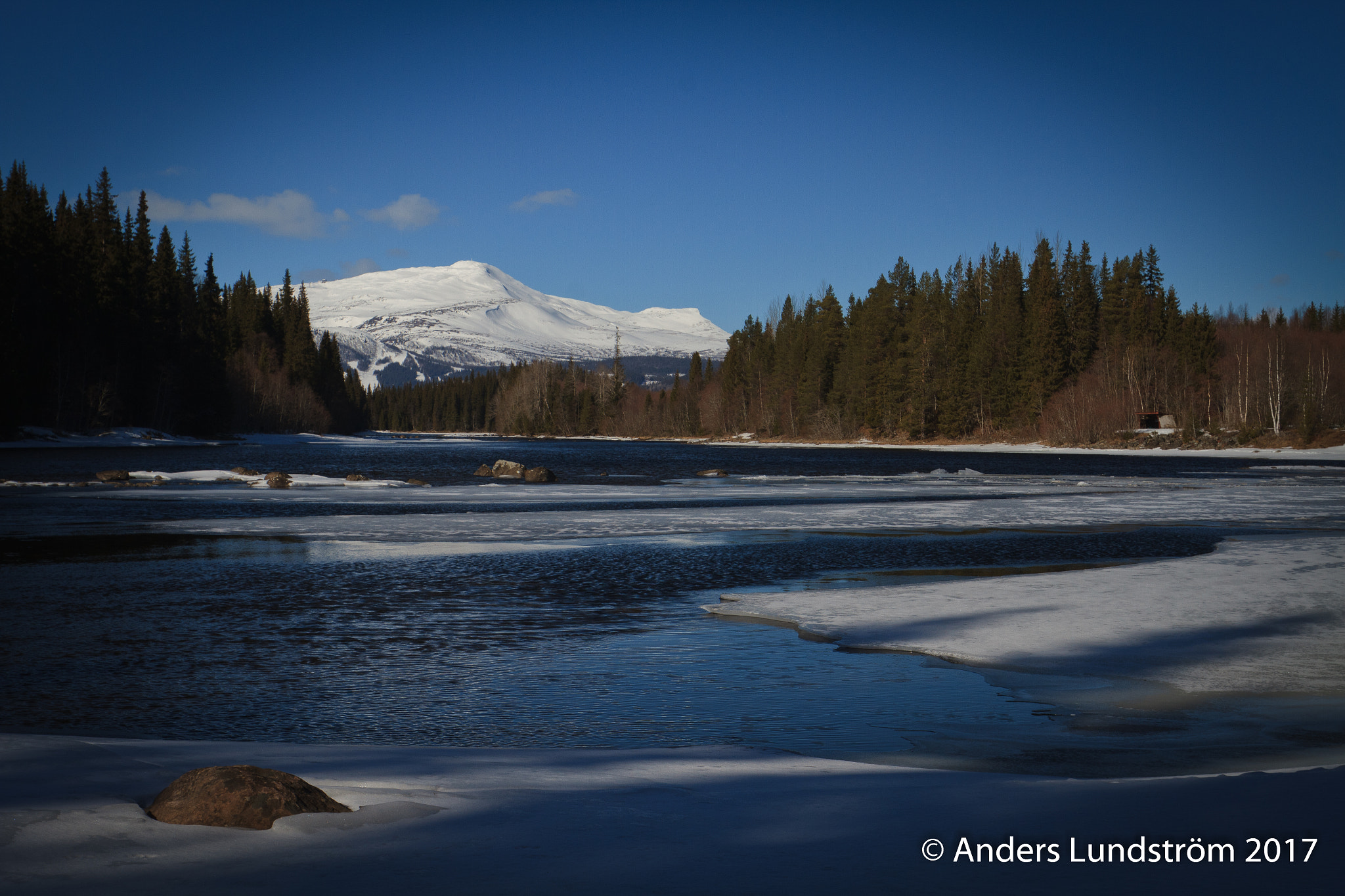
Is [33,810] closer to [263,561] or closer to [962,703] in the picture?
[962,703]

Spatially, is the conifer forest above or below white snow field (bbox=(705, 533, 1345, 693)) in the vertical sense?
above

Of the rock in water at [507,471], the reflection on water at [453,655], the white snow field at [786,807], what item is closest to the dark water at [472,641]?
the reflection on water at [453,655]

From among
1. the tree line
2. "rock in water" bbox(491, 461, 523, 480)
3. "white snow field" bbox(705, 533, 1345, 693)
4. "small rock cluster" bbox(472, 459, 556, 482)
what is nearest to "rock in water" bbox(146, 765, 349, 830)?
"white snow field" bbox(705, 533, 1345, 693)

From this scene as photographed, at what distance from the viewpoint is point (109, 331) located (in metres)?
80.5

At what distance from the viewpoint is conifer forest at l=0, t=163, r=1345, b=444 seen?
74000 millimetres

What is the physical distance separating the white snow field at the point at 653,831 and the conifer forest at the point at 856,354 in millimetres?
70326

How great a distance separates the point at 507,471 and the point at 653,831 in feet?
141

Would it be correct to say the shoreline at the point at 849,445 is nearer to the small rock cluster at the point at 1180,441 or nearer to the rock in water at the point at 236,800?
the small rock cluster at the point at 1180,441

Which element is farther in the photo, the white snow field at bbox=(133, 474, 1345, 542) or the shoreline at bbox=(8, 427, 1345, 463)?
the shoreline at bbox=(8, 427, 1345, 463)

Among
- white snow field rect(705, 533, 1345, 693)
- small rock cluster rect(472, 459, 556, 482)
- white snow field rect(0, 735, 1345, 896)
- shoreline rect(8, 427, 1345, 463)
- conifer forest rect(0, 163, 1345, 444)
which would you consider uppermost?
conifer forest rect(0, 163, 1345, 444)

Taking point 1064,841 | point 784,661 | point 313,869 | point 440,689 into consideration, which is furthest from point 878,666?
point 313,869

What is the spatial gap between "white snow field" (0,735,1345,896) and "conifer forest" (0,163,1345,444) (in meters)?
70.3

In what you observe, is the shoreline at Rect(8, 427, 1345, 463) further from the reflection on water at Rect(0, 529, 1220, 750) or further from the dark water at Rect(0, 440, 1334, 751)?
the reflection on water at Rect(0, 529, 1220, 750)

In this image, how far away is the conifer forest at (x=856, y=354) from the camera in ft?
243
